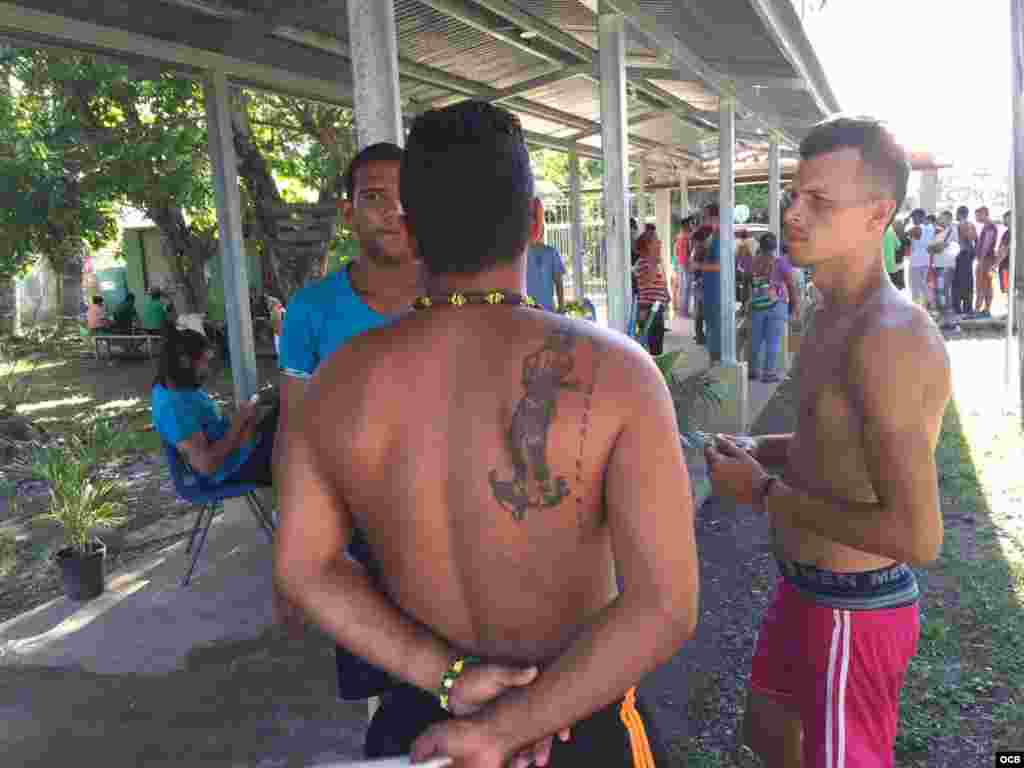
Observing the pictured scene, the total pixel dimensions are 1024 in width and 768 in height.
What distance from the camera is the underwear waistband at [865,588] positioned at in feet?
6.30

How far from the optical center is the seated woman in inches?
160

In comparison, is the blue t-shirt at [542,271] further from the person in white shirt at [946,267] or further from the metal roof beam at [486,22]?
the person in white shirt at [946,267]

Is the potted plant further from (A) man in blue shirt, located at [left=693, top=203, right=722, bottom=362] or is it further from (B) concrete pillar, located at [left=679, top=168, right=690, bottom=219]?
(B) concrete pillar, located at [left=679, top=168, right=690, bottom=219]

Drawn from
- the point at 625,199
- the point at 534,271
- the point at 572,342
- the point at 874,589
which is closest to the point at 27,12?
the point at 625,199

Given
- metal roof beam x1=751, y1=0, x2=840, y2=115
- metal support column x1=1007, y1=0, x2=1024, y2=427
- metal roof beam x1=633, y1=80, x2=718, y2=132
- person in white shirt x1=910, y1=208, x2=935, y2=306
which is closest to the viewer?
metal roof beam x1=751, y1=0, x2=840, y2=115

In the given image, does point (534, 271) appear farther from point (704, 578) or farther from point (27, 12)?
point (27, 12)

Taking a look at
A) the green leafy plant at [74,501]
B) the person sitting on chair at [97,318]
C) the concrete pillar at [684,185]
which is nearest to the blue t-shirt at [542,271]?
the green leafy plant at [74,501]

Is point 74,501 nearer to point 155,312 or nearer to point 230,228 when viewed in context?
point 230,228

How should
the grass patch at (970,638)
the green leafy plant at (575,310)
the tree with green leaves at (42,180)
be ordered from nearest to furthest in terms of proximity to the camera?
the grass patch at (970,638) < the green leafy plant at (575,310) < the tree with green leaves at (42,180)

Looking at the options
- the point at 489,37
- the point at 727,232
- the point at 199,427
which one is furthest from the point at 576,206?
the point at 199,427

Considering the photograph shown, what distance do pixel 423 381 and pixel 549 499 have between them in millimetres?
263

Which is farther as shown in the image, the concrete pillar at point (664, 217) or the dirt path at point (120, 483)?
the concrete pillar at point (664, 217)

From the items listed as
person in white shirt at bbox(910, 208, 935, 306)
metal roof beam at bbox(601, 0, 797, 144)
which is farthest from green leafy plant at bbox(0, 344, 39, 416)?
person in white shirt at bbox(910, 208, 935, 306)

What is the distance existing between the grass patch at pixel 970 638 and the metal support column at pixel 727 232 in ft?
8.20
